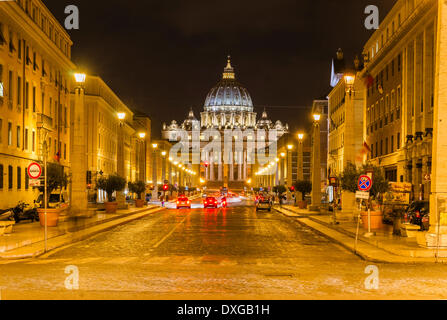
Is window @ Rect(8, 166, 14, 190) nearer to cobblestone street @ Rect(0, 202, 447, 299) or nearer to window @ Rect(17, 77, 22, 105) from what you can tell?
window @ Rect(17, 77, 22, 105)

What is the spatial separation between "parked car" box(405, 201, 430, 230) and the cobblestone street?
3830 millimetres

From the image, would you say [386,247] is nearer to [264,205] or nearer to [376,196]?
[376,196]

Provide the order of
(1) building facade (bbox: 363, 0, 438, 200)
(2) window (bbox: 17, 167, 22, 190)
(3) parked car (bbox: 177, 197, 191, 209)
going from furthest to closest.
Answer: (3) parked car (bbox: 177, 197, 191, 209)
(2) window (bbox: 17, 167, 22, 190)
(1) building facade (bbox: 363, 0, 438, 200)

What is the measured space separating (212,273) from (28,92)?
110 feet

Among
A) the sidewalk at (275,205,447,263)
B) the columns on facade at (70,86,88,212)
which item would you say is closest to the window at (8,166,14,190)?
the columns on facade at (70,86,88,212)

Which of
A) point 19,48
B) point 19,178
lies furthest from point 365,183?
point 19,48

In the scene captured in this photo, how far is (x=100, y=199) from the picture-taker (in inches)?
3110

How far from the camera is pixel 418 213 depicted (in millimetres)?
26156

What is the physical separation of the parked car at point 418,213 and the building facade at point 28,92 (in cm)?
2294

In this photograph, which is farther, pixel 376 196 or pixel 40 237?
pixel 376 196

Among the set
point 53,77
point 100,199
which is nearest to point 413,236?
point 53,77

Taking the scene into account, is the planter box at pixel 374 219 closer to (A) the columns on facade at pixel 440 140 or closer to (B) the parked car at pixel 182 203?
(A) the columns on facade at pixel 440 140

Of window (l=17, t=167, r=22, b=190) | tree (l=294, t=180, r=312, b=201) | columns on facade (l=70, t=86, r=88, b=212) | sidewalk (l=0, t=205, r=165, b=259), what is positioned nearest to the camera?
sidewalk (l=0, t=205, r=165, b=259)

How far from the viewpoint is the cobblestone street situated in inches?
458
